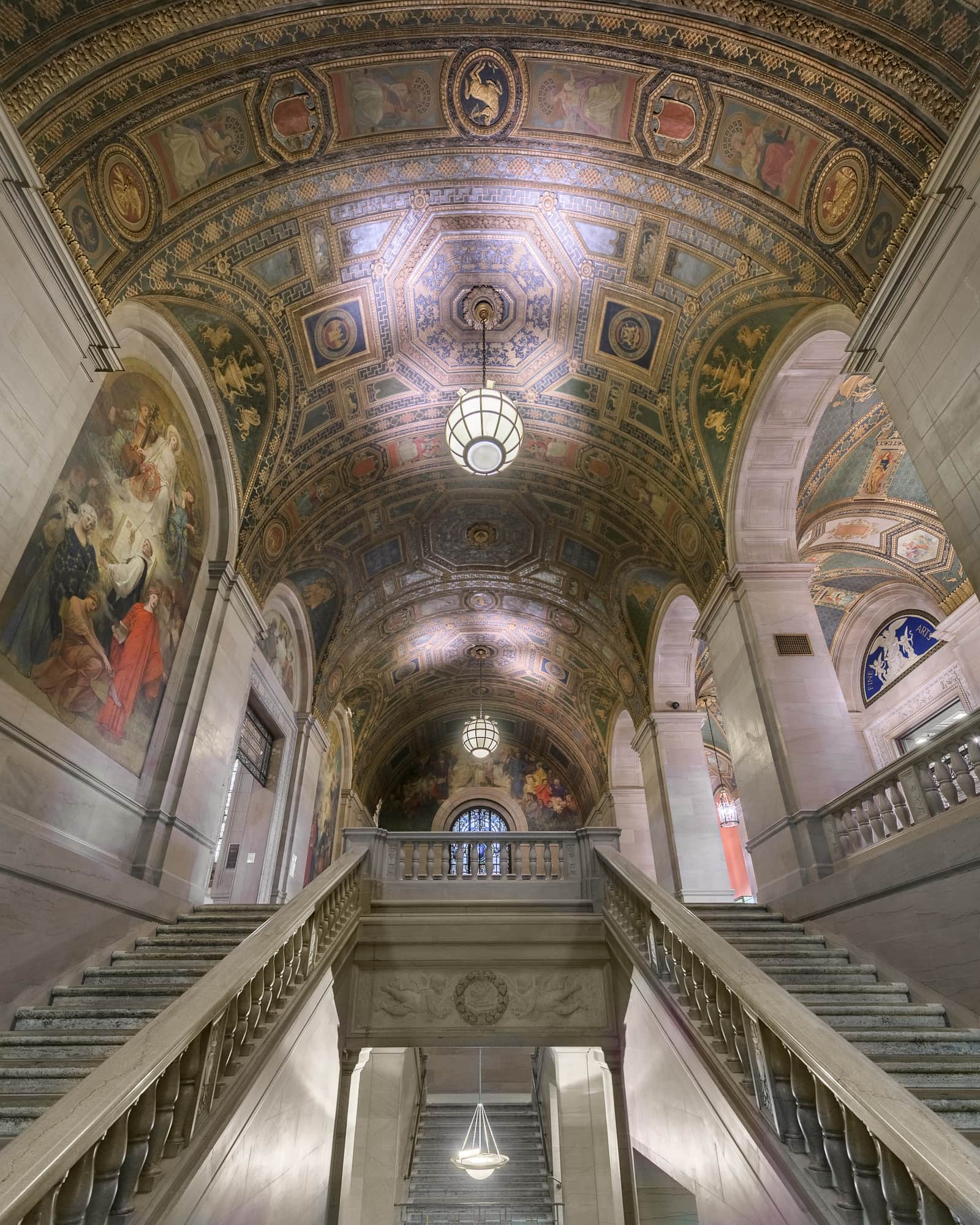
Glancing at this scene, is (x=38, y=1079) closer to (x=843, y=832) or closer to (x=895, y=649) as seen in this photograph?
(x=843, y=832)

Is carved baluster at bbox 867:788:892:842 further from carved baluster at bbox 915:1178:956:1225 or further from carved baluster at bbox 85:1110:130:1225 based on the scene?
carved baluster at bbox 85:1110:130:1225

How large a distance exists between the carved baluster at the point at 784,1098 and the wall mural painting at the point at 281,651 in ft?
29.3

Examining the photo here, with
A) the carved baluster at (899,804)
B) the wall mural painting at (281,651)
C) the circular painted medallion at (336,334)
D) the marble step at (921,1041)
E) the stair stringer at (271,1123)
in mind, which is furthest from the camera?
the wall mural painting at (281,651)

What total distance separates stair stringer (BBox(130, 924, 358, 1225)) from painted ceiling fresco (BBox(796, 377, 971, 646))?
8.26 m

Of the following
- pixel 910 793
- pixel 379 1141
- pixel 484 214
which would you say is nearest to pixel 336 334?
pixel 484 214

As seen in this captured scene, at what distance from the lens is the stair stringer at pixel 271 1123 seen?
2.62 metres

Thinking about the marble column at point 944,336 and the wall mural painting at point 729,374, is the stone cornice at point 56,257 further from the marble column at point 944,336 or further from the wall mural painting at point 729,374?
the wall mural painting at point 729,374

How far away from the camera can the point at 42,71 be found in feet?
15.8

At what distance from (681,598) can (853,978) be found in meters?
6.84

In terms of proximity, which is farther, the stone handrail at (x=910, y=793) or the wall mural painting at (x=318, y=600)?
the wall mural painting at (x=318, y=600)

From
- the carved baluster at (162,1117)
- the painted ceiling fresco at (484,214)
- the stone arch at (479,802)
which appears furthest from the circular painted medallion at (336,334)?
the stone arch at (479,802)

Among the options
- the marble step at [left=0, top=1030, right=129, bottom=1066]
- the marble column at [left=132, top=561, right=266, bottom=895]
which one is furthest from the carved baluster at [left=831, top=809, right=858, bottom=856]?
the marble column at [left=132, top=561, right=266, bottom=895]

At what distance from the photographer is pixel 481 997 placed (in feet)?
21.3

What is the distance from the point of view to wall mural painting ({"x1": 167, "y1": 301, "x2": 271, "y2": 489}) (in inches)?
295
